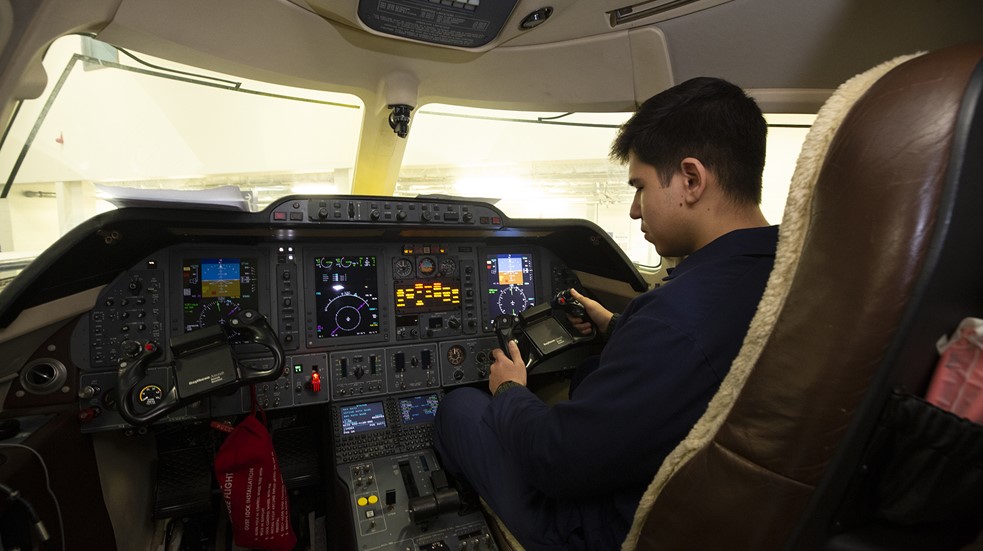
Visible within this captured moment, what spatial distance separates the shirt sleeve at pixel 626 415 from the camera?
3.21ft

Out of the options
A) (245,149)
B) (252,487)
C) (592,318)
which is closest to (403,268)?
(592,318)

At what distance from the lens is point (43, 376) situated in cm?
163

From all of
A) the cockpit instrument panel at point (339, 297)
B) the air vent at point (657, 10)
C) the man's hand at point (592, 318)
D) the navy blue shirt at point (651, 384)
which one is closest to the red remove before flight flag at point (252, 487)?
the cockpit instrument panel at point (339, 297)

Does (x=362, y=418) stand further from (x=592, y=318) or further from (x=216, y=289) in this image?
(x=592, y=318)

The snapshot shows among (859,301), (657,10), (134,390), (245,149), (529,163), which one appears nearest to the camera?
(859,301)

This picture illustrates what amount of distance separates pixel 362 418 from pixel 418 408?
0.26m

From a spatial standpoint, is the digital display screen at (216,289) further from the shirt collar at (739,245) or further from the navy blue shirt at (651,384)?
the shirt collar at (739,245)

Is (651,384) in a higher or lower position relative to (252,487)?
higher

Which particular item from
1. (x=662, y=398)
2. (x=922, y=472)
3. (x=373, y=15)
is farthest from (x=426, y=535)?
(x=373, y=15)

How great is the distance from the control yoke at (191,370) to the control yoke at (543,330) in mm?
968

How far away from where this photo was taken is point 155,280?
6.16ft

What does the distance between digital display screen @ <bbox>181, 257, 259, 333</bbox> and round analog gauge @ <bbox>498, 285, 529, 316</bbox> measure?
1.20 meters

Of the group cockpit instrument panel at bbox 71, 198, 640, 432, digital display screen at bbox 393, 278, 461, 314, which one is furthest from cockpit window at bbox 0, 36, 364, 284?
digital display screen at bbox 393, 278, 461, 314

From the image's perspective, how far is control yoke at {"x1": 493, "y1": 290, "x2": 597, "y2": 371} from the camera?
203cm
